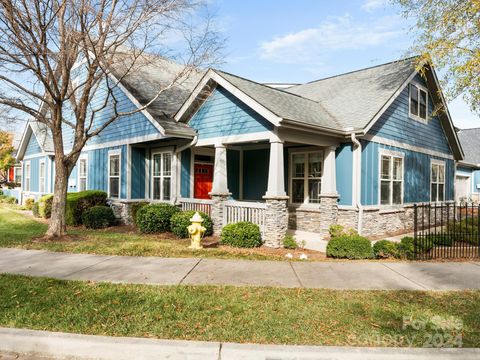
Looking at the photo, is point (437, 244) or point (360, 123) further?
point (360, 123)

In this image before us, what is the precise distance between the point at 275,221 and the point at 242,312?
5088 mm

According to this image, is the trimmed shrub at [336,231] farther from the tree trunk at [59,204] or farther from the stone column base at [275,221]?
the tree trunk at [59,204]

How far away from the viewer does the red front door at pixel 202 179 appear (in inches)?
531

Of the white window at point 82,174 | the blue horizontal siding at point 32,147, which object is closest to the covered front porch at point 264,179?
the white window at point 82,174

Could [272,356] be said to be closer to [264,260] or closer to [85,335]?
[85,335]

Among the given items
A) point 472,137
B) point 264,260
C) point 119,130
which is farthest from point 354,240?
point 472,137

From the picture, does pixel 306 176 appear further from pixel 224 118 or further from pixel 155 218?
pixel 155 218

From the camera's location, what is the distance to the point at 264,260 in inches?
302

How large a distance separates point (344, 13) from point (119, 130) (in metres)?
10.6

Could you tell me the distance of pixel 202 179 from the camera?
1373cm

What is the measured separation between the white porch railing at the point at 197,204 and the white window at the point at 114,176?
12.8 feet

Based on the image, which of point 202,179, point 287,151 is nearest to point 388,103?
point 287,151

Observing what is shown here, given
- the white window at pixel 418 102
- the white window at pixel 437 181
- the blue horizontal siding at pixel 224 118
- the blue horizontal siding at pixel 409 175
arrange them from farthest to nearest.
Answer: the white window at pixel 437 181 → the white window at pixel 418 102 → the blue horizontal siding at pixel 409 175 → the blue horizontal siding at pixel 224 118

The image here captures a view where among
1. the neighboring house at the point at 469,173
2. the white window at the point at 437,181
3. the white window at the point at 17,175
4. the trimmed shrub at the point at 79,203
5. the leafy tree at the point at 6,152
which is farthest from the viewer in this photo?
the white window at the point at 17,175
